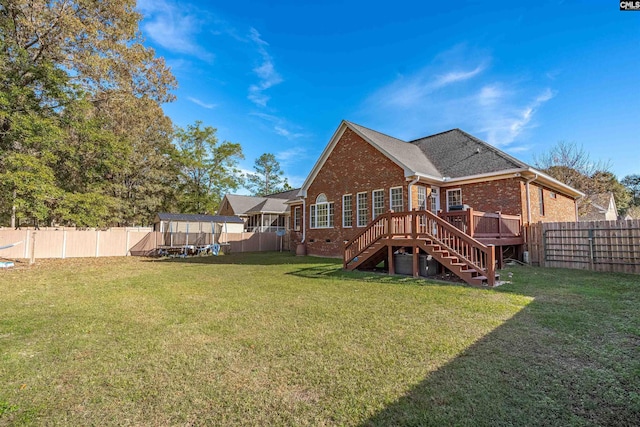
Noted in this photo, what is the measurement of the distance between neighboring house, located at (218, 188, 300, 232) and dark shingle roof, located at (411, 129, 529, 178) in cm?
1452

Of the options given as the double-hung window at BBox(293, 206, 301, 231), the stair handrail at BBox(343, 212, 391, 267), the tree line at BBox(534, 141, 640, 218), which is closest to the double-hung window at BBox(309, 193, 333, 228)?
the double-hung window at BBox(293, 206, 301, 231)

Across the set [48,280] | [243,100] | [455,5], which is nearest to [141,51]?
[243,100]

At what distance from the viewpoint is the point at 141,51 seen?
18.4 meters

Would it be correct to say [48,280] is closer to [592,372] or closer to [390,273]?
[390,273]

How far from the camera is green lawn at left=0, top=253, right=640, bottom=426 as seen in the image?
248 cm

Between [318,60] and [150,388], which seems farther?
[318,60]

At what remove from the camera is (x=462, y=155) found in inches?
585

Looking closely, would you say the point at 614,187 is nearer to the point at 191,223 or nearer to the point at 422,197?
the point at 422,197

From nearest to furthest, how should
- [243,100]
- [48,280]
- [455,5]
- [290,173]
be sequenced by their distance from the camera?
[48,280]
[455,5]
[243,100]
[290,173]

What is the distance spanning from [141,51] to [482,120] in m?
22.3

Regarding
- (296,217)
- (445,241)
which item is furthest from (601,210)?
(445,241)

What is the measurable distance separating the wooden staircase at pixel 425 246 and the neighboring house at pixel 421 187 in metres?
0.56

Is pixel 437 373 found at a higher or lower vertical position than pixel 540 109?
lower

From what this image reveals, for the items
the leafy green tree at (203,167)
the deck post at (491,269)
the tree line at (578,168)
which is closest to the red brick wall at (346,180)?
the deck post at (491,269)
